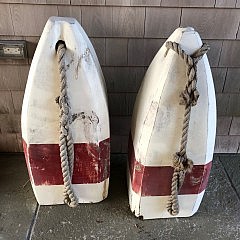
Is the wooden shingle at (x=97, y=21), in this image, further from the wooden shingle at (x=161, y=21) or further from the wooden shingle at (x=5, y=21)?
the wooden shingle at (x=5, y=21)

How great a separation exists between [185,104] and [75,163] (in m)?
0.41

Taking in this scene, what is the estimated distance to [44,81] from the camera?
81 cm

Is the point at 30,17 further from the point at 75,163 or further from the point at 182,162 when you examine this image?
the point at 182,162

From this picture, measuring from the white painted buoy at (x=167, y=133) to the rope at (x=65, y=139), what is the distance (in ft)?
0.68

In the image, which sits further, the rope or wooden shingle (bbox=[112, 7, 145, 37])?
wooden shingle (bbox=[112, 7, 145, 37])

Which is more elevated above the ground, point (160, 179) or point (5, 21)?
point (5, 21)

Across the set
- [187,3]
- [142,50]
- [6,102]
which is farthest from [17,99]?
[187,3]

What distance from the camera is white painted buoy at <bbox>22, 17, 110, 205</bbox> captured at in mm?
794

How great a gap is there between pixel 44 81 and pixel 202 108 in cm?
45

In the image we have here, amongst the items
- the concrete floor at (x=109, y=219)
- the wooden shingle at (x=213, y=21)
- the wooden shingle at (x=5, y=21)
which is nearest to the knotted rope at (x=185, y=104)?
the concrete floor at (x=109, y=219)

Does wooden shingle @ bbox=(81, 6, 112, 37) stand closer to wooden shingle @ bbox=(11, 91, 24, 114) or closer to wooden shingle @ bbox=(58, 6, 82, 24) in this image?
wooden shingle @ bbox=(58, 6, 82, 24)

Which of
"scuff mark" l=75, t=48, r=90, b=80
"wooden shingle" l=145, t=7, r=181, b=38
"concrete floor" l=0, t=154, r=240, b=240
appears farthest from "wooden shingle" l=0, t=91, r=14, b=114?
"wooden shingle" l=145, t=7, r=181, b=38

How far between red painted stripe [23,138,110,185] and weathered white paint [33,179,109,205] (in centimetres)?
2

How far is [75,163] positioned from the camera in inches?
37.8
